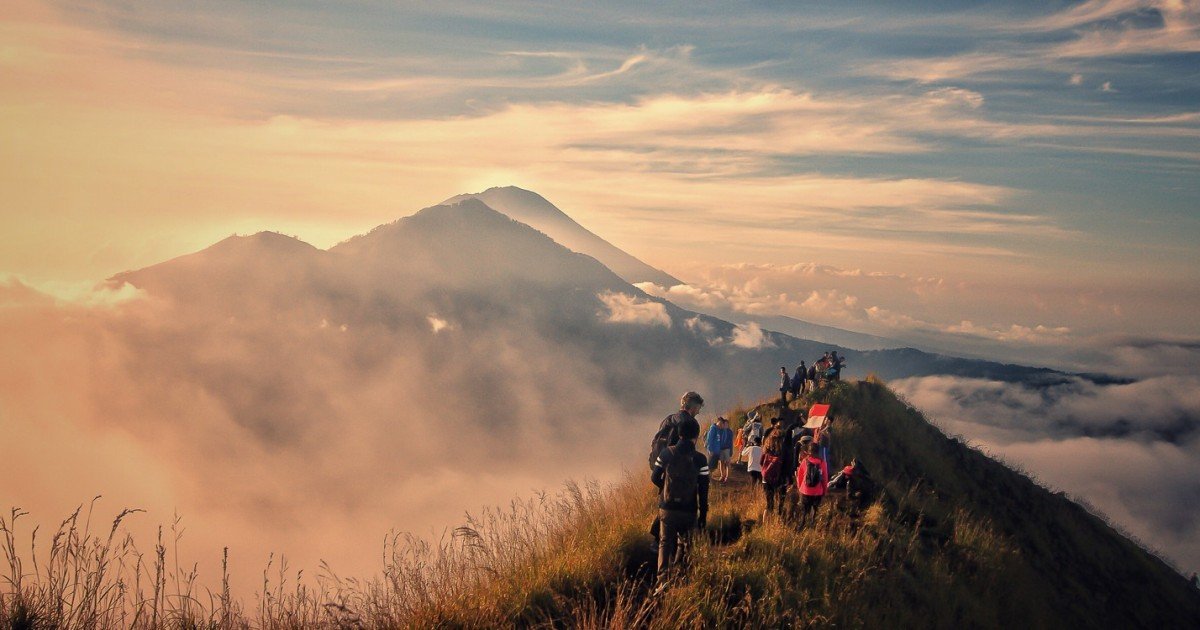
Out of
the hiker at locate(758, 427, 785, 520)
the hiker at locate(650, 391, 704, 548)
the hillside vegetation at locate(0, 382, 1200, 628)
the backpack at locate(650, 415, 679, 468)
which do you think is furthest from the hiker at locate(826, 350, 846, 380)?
the hiker at locate(650, 391, 704, 548)

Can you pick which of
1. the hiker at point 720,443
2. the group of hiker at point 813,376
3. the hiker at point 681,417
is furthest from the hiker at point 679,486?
the group of hiker at point 813,376

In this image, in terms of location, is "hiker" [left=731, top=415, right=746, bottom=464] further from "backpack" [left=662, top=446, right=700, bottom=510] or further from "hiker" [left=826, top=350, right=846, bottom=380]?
"backpack" [left=662, top=446, right=700, bottom=510]

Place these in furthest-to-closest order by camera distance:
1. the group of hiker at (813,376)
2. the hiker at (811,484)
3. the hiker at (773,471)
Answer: the group of hiker at (813,376) < the hiker at (773,471) < the hiker at (811,484)

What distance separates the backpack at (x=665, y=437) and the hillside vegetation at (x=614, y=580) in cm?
118

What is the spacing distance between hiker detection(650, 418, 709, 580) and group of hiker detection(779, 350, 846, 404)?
54.2ft

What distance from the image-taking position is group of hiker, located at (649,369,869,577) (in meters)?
7.70

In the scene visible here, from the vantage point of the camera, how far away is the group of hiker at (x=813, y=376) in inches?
938

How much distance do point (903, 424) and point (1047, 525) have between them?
5.71 metres

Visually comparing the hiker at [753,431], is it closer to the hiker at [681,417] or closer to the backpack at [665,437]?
the backpack at [665,437]

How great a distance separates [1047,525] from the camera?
79.1 feet

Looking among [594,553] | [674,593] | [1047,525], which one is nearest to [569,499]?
[594,553]

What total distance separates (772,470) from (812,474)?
0.68 m

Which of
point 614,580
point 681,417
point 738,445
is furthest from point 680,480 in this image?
point 738,445

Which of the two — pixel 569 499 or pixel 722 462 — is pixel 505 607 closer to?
pixel 569 499
